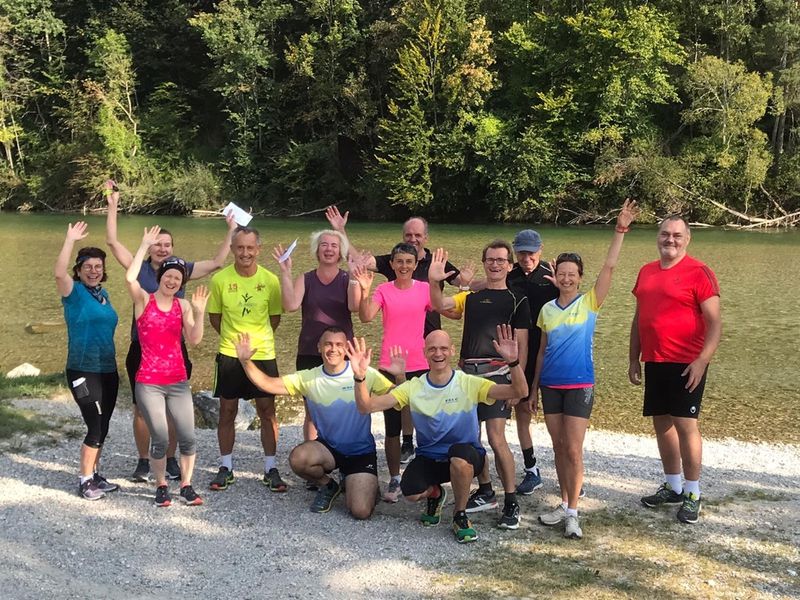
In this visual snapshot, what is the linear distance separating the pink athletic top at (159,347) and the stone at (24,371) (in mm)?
5891

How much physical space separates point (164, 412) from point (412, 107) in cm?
4050

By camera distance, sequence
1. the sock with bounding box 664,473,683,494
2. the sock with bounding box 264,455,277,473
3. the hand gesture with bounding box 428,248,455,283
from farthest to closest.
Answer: the sock with bounding box 264,455,277,473
the hand gesture with bounding box 428,248,455,283
the sock with bounding box 664,473,683,494

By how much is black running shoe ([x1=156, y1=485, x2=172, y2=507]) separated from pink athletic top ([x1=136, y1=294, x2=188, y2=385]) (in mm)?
847

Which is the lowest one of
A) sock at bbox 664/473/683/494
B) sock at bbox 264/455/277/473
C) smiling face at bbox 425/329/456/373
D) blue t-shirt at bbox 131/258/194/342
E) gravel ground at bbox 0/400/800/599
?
gravel ground at bbox 0/400/800/599

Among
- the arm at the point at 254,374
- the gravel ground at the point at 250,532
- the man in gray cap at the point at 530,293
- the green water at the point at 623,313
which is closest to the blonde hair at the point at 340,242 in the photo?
the arm at the point at 254,374

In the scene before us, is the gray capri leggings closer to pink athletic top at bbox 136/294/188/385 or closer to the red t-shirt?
pink athletic top at bbox 136/294/188/385

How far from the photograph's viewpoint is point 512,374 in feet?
15.8

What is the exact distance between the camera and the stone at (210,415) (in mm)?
8195

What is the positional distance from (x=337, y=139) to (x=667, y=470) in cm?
4819

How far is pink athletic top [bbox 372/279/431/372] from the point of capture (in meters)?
5.89

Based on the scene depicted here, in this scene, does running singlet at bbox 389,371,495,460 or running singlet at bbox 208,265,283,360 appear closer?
running singlet at bbox 389,371,495,460

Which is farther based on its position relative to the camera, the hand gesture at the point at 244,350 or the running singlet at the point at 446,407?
the hand gesture at the point at 244,350

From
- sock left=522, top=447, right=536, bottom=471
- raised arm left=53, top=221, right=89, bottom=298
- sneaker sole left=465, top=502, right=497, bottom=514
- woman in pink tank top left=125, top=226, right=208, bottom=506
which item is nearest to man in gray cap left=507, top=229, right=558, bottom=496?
sock left=522, top=447, right=536, bottom=471

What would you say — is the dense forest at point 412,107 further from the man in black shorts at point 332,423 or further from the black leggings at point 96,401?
the black leggings at point 96,401
